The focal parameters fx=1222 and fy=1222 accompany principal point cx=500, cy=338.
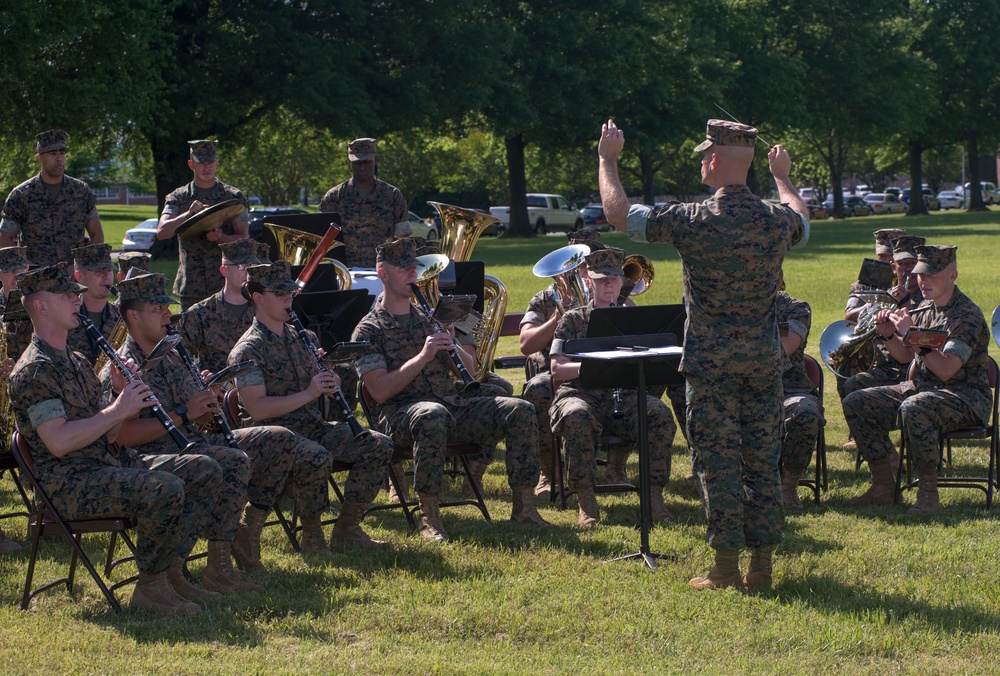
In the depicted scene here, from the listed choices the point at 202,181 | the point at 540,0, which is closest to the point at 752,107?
the point at 540,0

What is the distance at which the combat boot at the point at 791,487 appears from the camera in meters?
8.14

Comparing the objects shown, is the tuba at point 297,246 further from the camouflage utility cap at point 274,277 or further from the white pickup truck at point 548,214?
the white pickup truck at point 548,214

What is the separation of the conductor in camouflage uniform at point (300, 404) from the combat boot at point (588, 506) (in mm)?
1371

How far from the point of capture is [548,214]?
171ft

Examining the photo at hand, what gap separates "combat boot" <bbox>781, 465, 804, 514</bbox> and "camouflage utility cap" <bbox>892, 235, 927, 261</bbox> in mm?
2080

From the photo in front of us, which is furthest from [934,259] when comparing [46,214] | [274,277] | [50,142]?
[46,214]

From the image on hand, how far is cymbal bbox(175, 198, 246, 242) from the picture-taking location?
8.86m

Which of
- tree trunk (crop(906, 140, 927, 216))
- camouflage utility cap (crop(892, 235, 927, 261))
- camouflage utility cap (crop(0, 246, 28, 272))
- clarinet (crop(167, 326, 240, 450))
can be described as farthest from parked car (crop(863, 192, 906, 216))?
clarinet (crop(167, 326, 240, 450))

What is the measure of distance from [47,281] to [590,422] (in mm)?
3541

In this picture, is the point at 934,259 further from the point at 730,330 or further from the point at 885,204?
the point at 885,204

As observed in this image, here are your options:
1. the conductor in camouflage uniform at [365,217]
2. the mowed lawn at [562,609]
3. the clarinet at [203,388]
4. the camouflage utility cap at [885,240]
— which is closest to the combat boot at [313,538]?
the mowed lawn at [562,609]

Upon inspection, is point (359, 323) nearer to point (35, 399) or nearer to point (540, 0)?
point (35, 399)

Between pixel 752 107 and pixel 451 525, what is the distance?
43286 mm

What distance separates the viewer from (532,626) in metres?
5.79
